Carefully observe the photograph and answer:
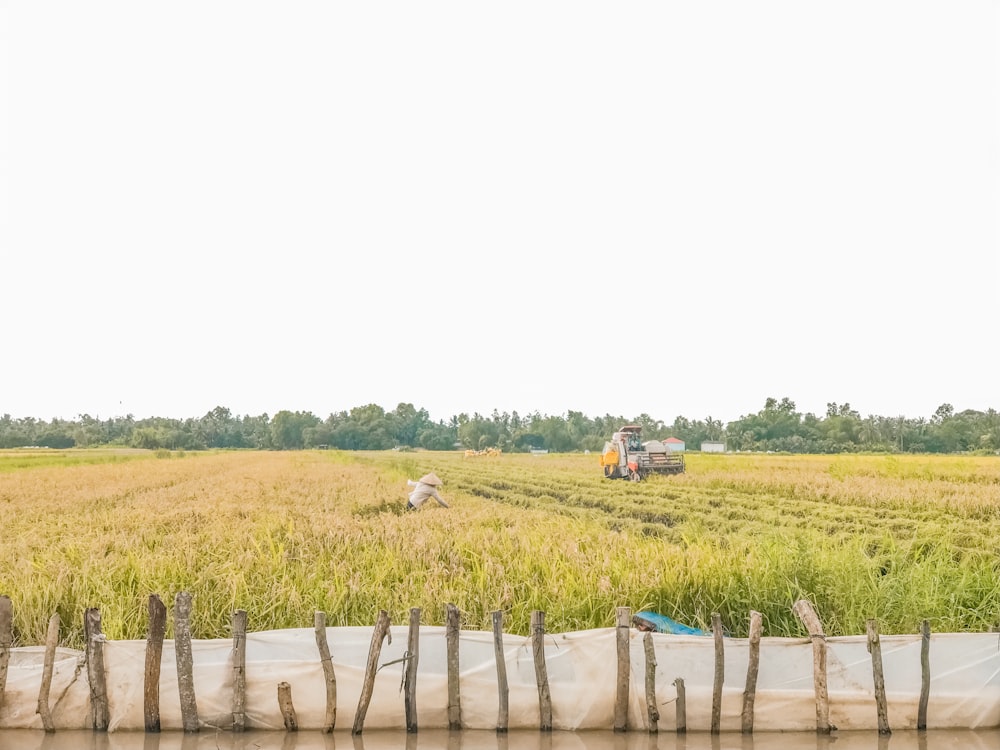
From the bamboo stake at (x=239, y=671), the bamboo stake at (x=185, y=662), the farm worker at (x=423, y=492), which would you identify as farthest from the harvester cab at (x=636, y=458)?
the bamboo stake at (x=185, y=662)

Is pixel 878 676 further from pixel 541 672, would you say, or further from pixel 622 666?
pixel 541 672

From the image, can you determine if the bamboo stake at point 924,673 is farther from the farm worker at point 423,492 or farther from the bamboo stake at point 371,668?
the farm worker at point 423,492

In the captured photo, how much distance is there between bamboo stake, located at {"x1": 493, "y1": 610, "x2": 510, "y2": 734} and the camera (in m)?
4.43

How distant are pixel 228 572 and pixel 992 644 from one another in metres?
5.28

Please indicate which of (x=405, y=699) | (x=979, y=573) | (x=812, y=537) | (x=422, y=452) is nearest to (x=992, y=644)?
(x=979, y=573)

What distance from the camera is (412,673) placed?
4.52 metres

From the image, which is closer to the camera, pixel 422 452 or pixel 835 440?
pixel 835 440

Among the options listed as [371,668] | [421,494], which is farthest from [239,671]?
[421,494]

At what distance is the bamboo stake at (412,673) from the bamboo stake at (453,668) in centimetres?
17

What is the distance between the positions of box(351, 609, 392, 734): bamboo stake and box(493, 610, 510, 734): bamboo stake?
22.7 inches

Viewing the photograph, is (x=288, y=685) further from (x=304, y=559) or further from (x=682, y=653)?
(x=304, y=559)

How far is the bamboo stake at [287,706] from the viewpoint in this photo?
4511mm

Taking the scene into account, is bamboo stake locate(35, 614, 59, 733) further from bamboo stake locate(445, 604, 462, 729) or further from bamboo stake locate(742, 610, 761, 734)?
bamboo stake locate(742, 610, 761, 734)

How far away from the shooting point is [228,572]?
665cm
